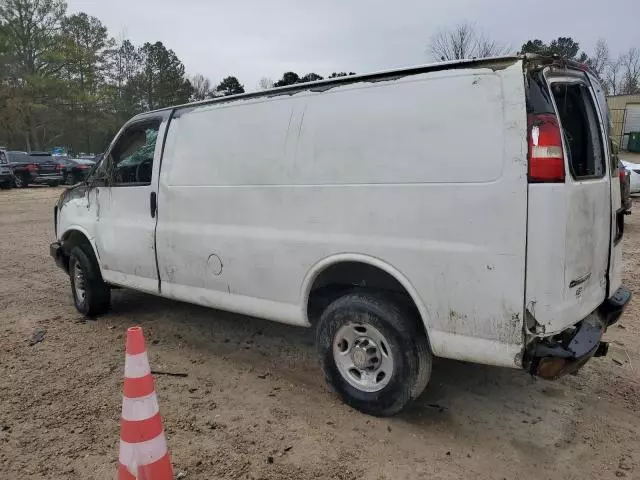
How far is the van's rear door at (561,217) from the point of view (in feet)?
8.50

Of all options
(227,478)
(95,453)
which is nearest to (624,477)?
(227,478)

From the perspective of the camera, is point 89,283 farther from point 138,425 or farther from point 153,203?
point 138,425

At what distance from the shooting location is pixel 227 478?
110 inches

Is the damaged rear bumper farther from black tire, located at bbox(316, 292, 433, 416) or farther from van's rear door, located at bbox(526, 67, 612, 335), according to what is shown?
black tire, located at bbox(316, 292, 433, 416)

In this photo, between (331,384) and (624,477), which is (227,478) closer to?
(331,384)

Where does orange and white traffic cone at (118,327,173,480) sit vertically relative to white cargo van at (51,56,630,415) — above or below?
below

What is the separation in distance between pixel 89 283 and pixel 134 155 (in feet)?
4.95

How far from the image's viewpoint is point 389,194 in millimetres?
3078

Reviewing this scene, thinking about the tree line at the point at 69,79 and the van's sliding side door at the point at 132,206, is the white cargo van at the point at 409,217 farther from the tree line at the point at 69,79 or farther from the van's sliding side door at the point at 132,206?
the tree line at the point at 69,79

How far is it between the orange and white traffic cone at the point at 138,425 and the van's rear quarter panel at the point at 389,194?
1.33 m

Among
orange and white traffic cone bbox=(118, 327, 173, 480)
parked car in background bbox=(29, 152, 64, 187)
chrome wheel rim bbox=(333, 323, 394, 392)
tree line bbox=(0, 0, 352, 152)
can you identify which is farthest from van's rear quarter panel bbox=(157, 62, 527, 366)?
tree line bbox=(0, 0, 352, 152)

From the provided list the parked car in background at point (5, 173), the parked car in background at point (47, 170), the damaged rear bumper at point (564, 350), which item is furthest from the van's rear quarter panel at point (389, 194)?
the parked car in background at point (47, 170)

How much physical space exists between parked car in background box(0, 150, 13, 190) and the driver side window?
20.9 meters

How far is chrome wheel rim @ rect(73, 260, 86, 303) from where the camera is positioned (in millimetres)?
5598
